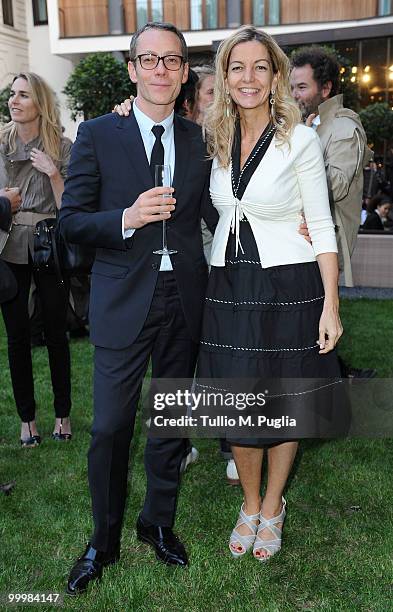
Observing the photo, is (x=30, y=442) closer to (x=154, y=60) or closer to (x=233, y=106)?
(x=233, y=106)

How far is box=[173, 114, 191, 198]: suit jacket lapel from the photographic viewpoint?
8.75 ft

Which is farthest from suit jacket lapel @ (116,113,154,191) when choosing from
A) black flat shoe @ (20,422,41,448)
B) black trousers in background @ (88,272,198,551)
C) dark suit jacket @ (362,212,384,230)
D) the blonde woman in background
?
dark suit jacket @ (362,212,384,230)

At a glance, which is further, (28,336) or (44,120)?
(28,336)

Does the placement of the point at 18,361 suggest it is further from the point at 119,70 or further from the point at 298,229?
the point at 119,70

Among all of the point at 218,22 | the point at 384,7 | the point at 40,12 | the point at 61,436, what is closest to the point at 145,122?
the point at 61,436

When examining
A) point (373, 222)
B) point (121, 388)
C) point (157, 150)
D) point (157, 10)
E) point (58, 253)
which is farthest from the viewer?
point (157, 10)

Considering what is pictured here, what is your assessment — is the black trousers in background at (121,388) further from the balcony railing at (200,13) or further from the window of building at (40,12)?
the window of building at (40,12)

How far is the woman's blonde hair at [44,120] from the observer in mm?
4070

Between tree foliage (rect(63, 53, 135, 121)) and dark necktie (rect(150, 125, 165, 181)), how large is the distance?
15.1m

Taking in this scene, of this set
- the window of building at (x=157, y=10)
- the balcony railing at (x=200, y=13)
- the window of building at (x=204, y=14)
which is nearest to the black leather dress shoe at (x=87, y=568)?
the balcony railing at (x=200, y=13)

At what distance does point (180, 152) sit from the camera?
2703 millimetres

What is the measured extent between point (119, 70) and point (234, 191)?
15.5m

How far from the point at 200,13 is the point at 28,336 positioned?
19.0m

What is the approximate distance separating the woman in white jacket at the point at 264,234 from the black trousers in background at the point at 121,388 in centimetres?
18
